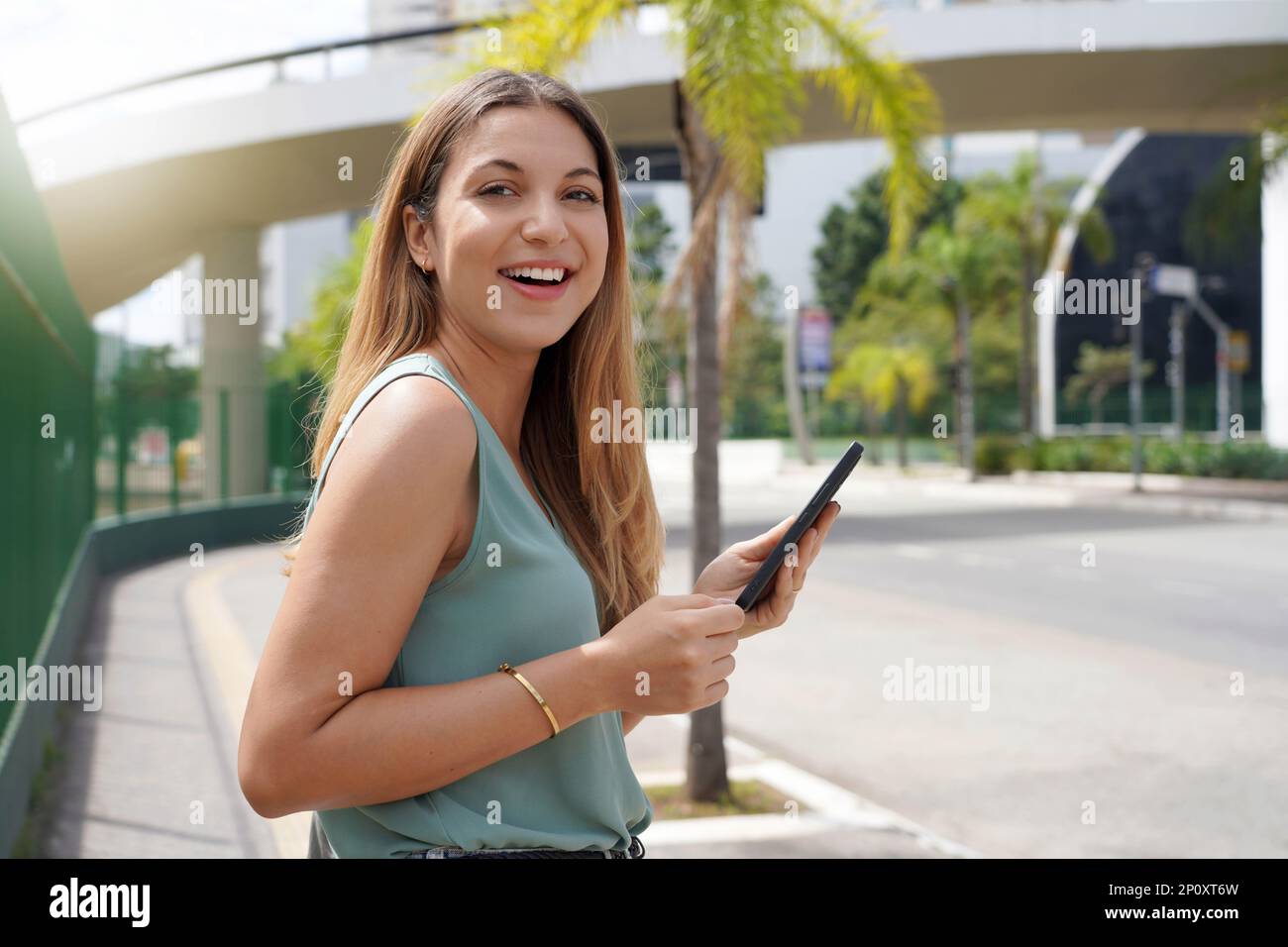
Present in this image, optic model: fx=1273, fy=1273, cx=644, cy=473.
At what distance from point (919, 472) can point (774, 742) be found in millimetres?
35295

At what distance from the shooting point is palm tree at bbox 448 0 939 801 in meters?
5.52

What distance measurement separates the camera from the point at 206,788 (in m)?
5.95

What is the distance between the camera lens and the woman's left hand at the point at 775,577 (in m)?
1.64

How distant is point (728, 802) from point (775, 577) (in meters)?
4.24

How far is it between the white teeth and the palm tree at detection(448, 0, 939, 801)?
12.7 ft

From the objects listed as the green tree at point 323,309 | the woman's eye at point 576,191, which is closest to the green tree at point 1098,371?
the green tree at point 323,309

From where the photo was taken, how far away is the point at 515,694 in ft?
4.40

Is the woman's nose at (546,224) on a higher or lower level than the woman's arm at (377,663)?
higher

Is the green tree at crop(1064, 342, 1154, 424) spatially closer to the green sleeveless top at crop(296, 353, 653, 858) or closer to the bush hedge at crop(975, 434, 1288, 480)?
the bush hedge at crop(975, 434, 1288, 480)

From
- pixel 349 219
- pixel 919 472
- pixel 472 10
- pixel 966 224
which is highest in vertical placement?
pixel 349 219

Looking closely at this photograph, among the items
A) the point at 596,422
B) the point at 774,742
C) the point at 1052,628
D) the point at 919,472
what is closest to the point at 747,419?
the point at 919,472
